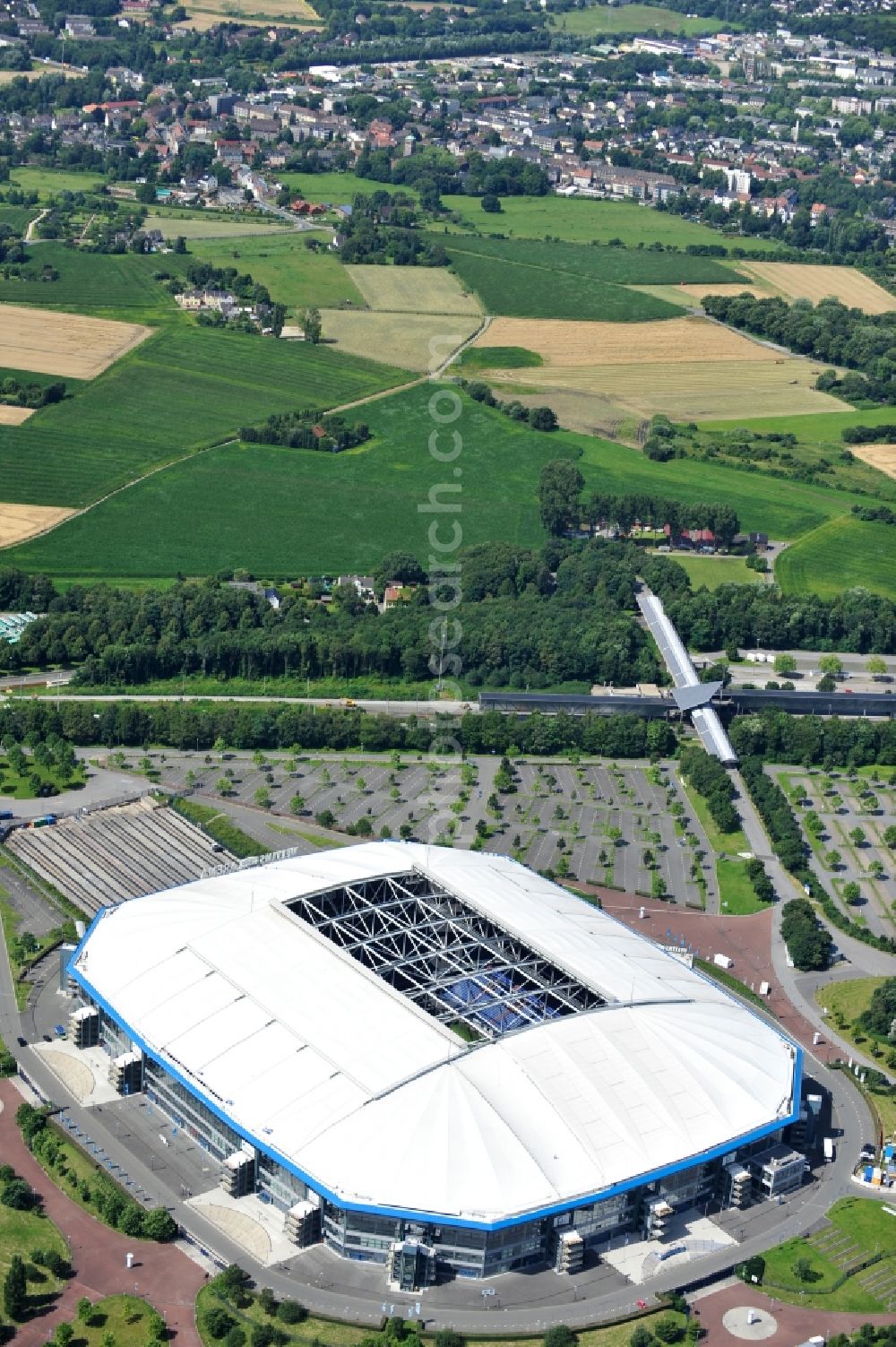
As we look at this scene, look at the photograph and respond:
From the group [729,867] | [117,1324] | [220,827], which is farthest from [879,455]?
[117,1324]

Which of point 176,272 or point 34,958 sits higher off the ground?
point 176,272

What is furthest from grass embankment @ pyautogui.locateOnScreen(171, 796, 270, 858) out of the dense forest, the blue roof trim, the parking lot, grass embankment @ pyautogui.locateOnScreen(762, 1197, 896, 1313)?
the dense forest

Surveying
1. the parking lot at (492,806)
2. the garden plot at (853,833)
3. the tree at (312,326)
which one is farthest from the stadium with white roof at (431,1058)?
the tree at (312,326)

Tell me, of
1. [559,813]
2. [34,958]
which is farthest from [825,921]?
[34,958]

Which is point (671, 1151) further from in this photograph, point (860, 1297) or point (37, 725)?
point (37, 725)

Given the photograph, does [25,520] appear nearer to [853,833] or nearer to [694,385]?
[853,833]

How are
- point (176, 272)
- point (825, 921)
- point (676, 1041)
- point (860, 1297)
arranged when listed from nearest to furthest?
point (860, 1297), point (676, 1041), point (825, 921), point (176, 272)

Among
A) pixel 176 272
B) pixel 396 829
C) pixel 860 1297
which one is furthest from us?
pixel 176 272

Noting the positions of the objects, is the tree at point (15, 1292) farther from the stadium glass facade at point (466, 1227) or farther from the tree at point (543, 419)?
the tree at point (543, 419)
